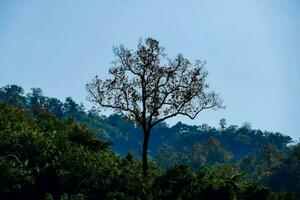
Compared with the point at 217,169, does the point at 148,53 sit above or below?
above

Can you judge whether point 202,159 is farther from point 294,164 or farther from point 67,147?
point 67,147

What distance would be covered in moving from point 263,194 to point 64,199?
9.01m

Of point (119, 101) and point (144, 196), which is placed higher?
point (119, 101)

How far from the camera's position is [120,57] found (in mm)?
35594

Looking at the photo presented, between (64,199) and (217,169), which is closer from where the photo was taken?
(64,199)

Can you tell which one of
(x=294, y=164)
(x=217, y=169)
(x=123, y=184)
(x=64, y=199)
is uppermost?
(x=294, y=164)

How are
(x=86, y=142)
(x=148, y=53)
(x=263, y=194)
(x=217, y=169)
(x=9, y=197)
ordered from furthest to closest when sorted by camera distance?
(x=148, y=53) < (x=86, y=142) < (x=217, y=169) < (x=263, y=194) < (x=9, y=197)

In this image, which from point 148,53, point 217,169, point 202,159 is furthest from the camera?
point 202,159

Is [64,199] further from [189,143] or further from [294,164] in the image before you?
[189,143]

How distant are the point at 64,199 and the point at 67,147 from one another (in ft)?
17.6

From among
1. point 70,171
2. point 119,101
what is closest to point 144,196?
point 70,171

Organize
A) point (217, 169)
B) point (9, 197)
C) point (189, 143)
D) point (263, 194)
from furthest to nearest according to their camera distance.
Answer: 1. point (189, 143)
2. point (217, 169)
3. point (263, 194)
4. point (9, 197)

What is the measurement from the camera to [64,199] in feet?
58.4

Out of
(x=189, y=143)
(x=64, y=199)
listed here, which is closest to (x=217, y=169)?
(x=64, y=199)
